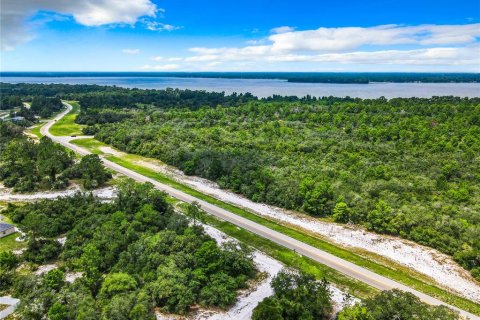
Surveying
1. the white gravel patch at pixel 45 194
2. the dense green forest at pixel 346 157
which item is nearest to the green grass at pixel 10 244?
the white gravel patch at pixel 45 194

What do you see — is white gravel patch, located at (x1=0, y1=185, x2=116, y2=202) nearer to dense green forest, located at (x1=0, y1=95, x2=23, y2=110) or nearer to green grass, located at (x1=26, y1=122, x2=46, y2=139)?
green grass, located at (x1=26, y1=122, x2=46, y2=139)

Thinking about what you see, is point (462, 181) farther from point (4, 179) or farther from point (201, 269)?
point (4, 179)

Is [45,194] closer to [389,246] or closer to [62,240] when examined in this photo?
[62,240]

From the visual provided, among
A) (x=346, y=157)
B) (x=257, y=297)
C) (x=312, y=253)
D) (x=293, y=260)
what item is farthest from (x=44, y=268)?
(x=346, y=157)

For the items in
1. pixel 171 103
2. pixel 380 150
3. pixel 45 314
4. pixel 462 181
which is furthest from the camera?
pixel 171 103

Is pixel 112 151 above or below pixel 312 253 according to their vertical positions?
below

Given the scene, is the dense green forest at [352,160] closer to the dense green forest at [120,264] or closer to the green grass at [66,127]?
the green grass at [66,127]

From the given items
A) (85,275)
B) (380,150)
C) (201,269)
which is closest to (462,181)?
(380,150)
